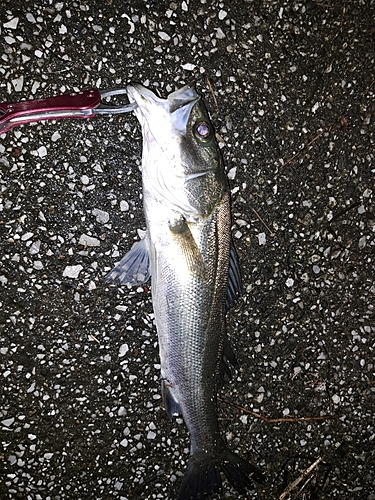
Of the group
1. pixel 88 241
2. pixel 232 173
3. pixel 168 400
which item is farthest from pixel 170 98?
pixel 168 400

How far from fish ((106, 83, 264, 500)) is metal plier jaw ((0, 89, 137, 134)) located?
191 mm

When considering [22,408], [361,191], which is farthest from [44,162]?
[361,191]

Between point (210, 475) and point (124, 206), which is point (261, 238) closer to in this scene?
point (124, 206)

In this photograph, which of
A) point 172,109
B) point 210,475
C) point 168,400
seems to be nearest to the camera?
point 172,109

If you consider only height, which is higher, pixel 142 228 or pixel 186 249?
pixel 142 228

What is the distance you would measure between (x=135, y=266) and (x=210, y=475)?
112cm

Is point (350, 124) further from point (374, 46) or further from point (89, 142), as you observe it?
Answer: point (89, 142)

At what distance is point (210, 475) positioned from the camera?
2.26 metres

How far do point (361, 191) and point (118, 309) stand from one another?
59.6 inches

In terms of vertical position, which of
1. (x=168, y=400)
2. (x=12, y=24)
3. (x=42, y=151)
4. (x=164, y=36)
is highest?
(x=12, y=24)

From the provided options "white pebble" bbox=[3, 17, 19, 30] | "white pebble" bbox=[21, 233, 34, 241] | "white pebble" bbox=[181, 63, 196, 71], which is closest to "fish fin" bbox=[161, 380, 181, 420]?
"white pebble" bbox=[21, 233, 34, 241]

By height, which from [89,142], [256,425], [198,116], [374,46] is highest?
[89,142]

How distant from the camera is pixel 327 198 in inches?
99.7

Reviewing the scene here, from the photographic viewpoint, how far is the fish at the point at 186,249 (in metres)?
1.93
